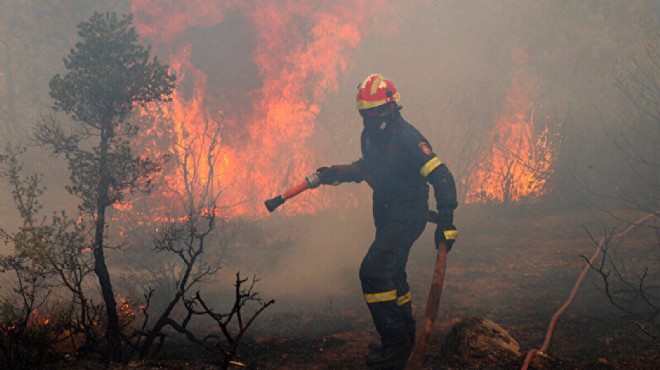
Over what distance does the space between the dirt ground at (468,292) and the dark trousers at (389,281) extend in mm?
464

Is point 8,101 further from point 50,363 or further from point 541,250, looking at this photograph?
point 541,250

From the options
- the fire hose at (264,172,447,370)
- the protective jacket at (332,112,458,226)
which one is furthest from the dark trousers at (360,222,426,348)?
the fire hose at (264,172,447,370)

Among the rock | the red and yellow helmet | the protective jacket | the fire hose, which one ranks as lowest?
the rock

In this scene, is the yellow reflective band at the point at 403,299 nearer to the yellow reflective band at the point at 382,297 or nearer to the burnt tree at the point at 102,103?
the yellow reflective band at the point at 382,297

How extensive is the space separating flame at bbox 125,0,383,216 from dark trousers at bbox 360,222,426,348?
11.3 metres

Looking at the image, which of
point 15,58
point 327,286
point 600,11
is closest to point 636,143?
point 600,11

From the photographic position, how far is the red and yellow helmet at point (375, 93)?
4.86 m

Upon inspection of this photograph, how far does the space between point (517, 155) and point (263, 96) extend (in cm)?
994

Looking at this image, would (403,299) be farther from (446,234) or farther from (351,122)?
(351,122)

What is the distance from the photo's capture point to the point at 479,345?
4094mm

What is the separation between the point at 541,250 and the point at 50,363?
947 cm

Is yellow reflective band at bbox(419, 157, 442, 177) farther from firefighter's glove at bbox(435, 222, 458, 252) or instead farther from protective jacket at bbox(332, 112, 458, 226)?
firefighter's glove at bbox(435, 222, 458, 252)

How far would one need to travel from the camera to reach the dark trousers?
4227 mm

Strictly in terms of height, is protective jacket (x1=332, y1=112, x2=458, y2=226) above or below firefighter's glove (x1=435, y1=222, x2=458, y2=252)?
above
